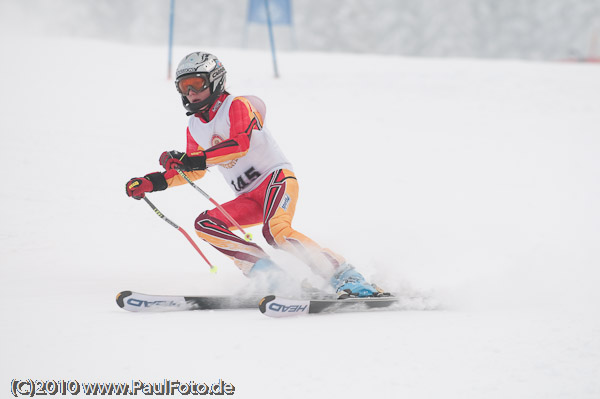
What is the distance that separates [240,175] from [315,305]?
1.09m

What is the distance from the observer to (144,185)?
147 inches

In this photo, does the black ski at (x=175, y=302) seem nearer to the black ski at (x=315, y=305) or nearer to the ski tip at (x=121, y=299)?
the ski tip at (x=121, y=299)

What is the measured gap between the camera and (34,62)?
12266mm

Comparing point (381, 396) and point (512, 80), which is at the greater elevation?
point (512, 80)

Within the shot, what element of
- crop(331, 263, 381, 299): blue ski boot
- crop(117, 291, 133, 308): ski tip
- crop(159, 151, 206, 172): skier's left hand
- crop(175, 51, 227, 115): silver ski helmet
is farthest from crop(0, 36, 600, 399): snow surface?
crop(175, 51, 227, 115): silver ski helmet

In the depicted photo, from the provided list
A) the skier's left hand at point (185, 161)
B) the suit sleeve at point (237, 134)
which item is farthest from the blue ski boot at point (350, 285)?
the skier's left hand at point (185, 161)

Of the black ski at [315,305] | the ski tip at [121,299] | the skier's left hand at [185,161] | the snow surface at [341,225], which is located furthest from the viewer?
the skier's left hand at [185,161]

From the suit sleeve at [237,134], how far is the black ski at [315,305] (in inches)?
35.5

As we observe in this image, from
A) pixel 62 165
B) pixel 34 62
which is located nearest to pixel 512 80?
pixel 62 165

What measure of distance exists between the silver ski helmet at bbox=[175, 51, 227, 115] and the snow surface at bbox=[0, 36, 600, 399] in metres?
1.30

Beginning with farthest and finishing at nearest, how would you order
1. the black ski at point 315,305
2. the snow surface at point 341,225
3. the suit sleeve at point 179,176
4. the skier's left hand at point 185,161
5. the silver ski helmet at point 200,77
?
the suit sleeve at point 179,176 < the silver ski helmet at point 200,77 < the skier's left hand at point 185,161 < the black ski at point 315,305 < the snow surface at point 341,225

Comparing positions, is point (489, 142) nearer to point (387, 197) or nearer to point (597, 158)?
point (597, 158)

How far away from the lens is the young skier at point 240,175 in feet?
11.7

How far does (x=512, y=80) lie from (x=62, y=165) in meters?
9.15
